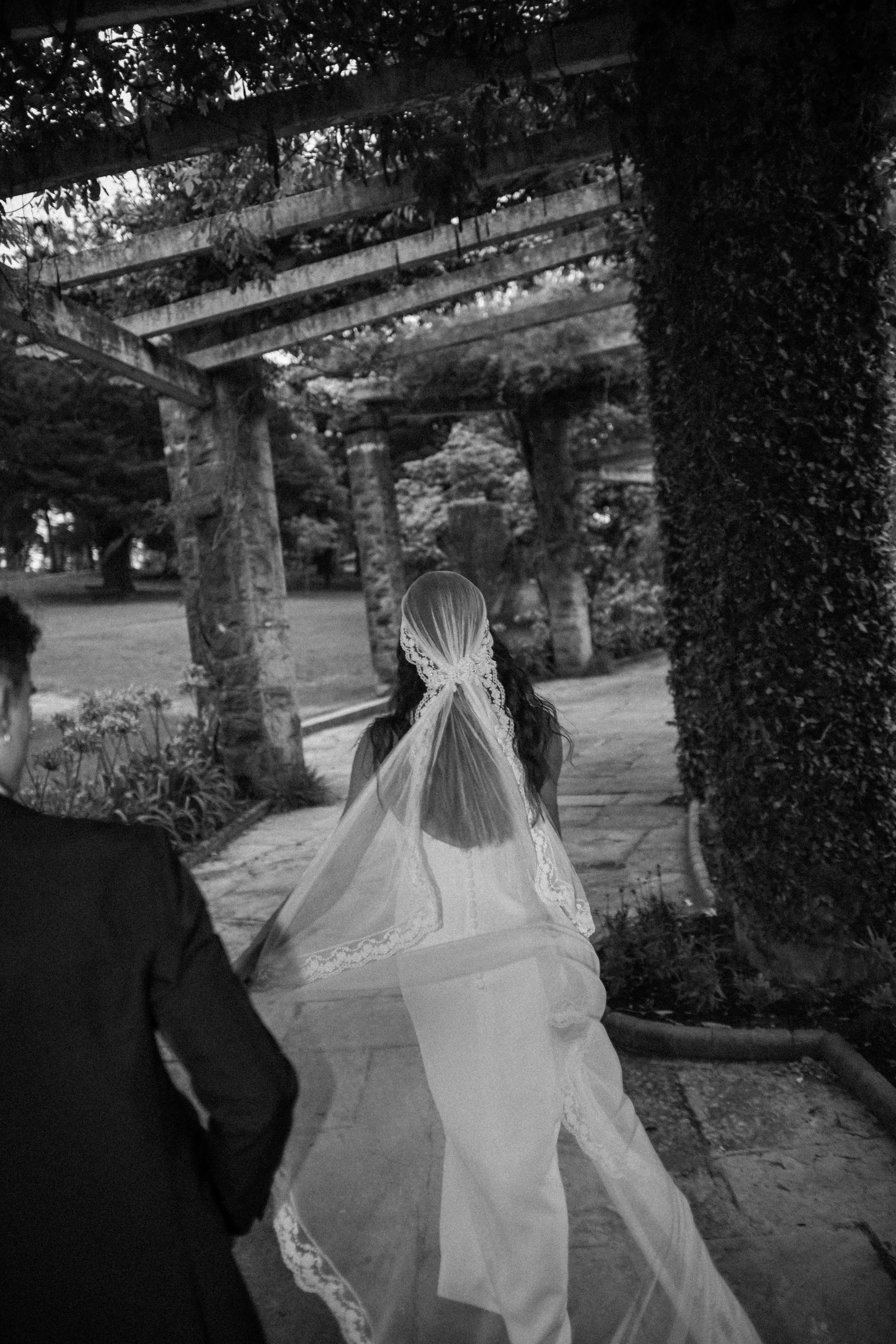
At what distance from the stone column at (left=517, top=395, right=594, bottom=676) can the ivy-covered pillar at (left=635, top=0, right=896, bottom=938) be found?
1249 cm

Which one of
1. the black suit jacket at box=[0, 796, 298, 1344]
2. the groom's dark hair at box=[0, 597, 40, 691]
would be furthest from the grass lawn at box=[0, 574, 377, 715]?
the black suit jacket at box=[0, 796, 298, 1344]

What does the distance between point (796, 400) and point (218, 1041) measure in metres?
3.57

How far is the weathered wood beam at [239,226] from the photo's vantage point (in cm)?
633

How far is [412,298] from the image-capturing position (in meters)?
8.75

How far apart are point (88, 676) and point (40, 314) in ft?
39.8

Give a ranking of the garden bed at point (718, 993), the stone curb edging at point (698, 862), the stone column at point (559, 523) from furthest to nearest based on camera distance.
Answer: the stone column at point (559, 523) < the stone curb edging at point (698, 862) < the garden bed at point (718, 993)

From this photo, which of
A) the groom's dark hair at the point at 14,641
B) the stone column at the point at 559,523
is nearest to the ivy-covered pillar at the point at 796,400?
the groom's dark hair at the point at 14,641

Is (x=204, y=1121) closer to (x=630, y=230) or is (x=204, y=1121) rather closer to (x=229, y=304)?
(x=229, y=304)

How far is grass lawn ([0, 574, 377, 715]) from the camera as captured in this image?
56.6 ft

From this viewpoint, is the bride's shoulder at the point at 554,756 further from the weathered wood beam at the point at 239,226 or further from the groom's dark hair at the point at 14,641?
the weathered wood beam at the point at 239,226

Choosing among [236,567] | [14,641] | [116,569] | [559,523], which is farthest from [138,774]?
[116,569]

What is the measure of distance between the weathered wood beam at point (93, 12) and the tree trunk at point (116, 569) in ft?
80.4

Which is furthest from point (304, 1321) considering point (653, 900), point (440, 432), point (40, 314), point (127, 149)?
point (440, 432)

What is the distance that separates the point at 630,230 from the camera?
26.1 feet
